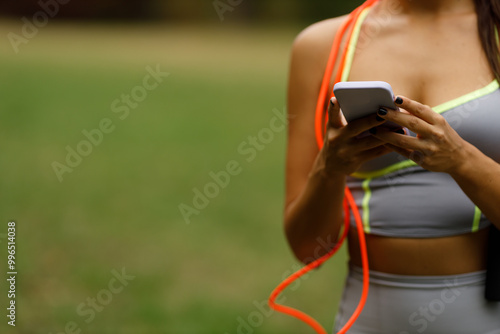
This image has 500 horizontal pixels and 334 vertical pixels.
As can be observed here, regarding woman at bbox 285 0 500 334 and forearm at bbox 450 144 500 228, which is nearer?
forearm at bbox 450 144 500 228

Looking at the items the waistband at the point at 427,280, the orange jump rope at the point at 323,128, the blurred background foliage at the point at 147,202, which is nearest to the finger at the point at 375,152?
the orange jump rope at the point at 323,128

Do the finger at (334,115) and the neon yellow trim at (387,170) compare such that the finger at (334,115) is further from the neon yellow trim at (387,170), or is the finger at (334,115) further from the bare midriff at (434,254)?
the bare midriff at (434,254)

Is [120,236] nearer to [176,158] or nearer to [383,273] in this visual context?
[176,158]

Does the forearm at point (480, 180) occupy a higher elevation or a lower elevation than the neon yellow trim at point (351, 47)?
lower

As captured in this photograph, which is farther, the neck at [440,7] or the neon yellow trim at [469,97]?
the neck at [440,7]

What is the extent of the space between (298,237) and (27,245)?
11.9ft

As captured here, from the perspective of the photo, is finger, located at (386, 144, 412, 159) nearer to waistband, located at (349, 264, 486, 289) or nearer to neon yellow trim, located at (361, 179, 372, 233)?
neon yellow trim, located at (361, 179, 372, 233)

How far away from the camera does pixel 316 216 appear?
185cm

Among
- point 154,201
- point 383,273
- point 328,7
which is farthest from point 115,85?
point 328,7

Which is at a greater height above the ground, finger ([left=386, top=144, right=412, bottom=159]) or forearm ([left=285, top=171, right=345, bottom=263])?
finger ([left=386, top=144, right=412, bottom=159])

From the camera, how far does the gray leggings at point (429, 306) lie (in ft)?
5.61

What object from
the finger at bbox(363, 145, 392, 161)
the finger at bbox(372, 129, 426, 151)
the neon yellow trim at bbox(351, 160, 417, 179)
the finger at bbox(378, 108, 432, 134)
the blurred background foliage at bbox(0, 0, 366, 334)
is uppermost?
the finger at bbox(378, 108, 432, 134)

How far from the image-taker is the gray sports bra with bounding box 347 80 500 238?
167cm

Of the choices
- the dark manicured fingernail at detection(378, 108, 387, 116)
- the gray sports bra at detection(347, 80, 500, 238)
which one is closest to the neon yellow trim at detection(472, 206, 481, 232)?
the gray sports bra at detection(347, 80, 500, 238)
